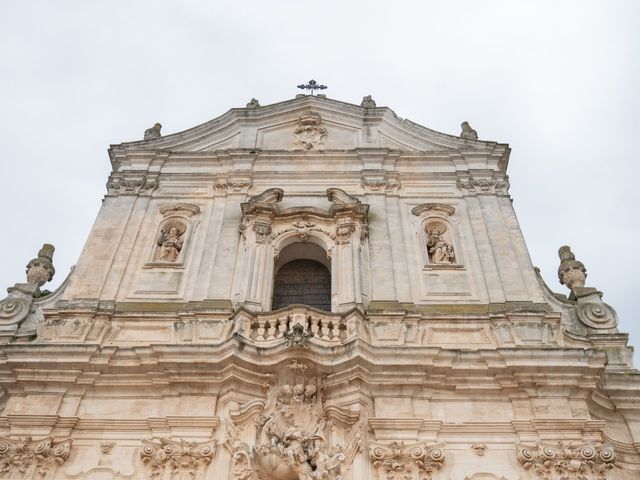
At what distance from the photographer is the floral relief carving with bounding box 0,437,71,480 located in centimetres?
916

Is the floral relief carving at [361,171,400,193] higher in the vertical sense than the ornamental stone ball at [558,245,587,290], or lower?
higher

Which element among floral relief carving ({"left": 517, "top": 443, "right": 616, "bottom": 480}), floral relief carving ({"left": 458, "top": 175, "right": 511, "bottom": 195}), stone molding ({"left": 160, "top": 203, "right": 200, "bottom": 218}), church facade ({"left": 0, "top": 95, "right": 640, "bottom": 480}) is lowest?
floral relief carving ({"left": 517, "top": 443, "right": 616, "bottom": 480})

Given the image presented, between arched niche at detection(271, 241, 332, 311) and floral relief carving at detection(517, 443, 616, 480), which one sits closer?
floral relief carving at detection(517, 443, 616, 480)

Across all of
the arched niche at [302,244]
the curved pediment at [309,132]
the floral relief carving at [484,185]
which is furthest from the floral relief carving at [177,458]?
the floral relief carving at [484,185]

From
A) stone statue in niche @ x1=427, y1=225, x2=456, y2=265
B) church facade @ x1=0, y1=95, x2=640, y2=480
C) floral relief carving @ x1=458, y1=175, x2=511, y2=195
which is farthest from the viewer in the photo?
floral relief carving @ x1=458, y1=175, x2=511, y2=195

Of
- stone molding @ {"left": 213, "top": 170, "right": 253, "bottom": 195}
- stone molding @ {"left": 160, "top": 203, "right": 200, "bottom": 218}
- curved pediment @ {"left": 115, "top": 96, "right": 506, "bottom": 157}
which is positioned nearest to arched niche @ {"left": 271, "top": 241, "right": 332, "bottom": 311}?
stone molding @ {"left": 213, "top": 170, "right": 253, "bottom": 195}

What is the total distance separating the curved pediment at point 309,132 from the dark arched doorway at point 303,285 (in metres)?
3.40

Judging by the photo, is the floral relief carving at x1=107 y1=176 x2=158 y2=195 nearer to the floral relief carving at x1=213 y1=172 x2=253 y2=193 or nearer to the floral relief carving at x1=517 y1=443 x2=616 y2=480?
the floral relief carving at x1=213 y1=172 x2=253 y2=193

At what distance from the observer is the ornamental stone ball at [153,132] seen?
1627 centimetres

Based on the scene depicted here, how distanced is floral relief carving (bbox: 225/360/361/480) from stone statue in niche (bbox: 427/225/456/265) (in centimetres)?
405

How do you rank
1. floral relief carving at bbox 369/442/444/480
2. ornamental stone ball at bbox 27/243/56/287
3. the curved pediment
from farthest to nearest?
the curved pediment
ornamental stone ball at bbox 27/243/56/287
floral relief carving at bbox 369/442/444/480

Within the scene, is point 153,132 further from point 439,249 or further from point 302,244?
point 439,249

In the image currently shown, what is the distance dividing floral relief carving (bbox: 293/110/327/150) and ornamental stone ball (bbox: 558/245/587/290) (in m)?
6.34

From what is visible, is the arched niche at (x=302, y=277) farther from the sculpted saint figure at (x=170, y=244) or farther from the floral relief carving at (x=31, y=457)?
the floral relief carving at (x=31, y=457)
